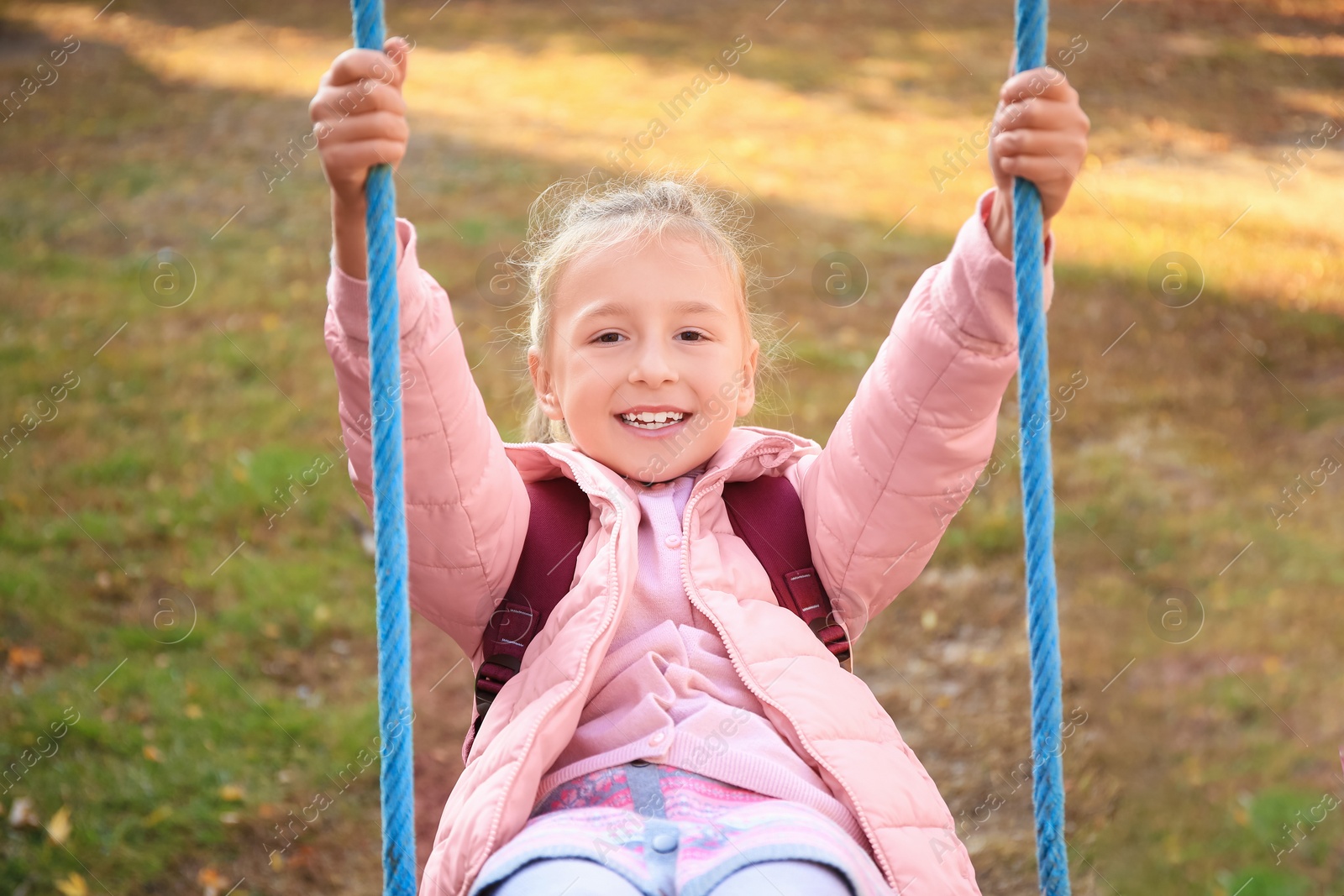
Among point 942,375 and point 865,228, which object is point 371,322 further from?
point 865,228

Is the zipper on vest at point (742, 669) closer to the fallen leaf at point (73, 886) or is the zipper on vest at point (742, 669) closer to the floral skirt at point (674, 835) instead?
the floral skirt at point (674, 835)

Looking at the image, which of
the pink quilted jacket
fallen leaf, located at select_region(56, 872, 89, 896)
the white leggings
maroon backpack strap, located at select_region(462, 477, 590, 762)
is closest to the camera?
the white leggings

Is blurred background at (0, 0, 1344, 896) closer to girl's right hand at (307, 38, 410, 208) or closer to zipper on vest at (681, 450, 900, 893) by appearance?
zipper on vest at (681, 450, 900, 893)

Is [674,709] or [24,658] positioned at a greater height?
[674,709]

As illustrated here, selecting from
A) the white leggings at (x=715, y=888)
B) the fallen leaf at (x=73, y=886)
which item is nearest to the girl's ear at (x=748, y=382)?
the white leggings at (x=715, y=888)

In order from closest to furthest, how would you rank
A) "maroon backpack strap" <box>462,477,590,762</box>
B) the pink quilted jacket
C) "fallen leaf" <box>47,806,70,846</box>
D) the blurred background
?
the pink quilted jacket < "maroon backpack strap" <box>462,477,590,762</box> < "fallen leaf" <box>47,806,70,846</box> < the blurred background

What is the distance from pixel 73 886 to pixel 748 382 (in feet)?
6.22

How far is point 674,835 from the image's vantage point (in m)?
1.33

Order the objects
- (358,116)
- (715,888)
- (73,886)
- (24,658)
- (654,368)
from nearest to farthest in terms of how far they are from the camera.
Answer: (715,888), (358,116), (654,368), (73,886), (24,658)

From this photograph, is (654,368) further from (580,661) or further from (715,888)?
(715,888)

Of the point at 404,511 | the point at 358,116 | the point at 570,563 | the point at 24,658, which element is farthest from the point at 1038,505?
the point at 24,658

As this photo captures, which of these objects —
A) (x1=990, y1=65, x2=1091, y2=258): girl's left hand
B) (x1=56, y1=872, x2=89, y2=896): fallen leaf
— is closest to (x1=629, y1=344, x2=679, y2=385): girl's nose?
(x1=990, y1=65, x2=1091, y2=258): girl's left hand

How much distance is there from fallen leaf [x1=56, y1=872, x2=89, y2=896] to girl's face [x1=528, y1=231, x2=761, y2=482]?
1.69 meters

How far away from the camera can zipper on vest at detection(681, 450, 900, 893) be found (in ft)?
4.62
